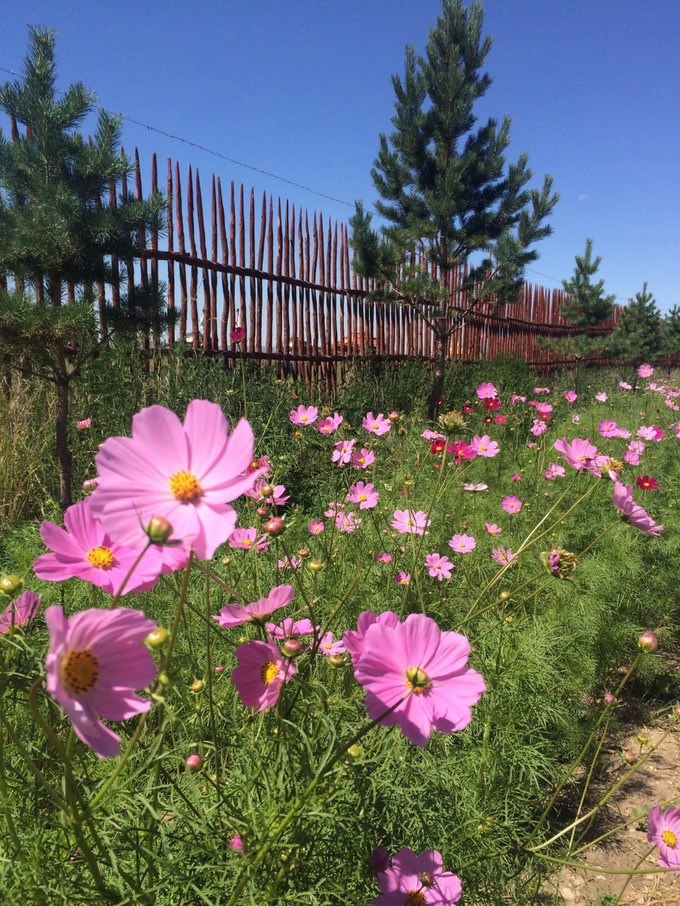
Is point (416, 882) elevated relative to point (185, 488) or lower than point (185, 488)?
lower

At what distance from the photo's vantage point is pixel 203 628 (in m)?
1.60

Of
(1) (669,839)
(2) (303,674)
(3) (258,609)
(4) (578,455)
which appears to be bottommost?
(1) (669,839)

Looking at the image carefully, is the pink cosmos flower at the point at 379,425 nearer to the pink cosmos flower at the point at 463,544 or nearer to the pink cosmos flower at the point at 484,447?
the pink cosmos flower at the point at 484,447

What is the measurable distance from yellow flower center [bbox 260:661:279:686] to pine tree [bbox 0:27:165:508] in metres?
2.33

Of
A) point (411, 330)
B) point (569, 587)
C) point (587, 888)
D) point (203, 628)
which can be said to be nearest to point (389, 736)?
point (203, 628)

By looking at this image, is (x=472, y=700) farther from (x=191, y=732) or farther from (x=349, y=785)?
(x=191, y=732)

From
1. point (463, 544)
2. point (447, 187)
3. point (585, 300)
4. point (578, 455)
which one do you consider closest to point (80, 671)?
point (578, 455)

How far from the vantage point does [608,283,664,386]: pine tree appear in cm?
1523

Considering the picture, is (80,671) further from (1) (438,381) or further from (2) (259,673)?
(1) (438,381)

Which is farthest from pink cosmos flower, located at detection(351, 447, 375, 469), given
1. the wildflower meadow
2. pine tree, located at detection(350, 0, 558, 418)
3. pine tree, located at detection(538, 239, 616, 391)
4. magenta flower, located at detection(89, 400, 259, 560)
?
pine tree, located at detection(538, 239, 616, 391)

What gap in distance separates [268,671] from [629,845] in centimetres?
145

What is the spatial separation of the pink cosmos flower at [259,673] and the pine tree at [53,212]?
7.66 feet

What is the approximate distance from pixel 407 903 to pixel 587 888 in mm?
967

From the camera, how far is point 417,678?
1.91 feet
